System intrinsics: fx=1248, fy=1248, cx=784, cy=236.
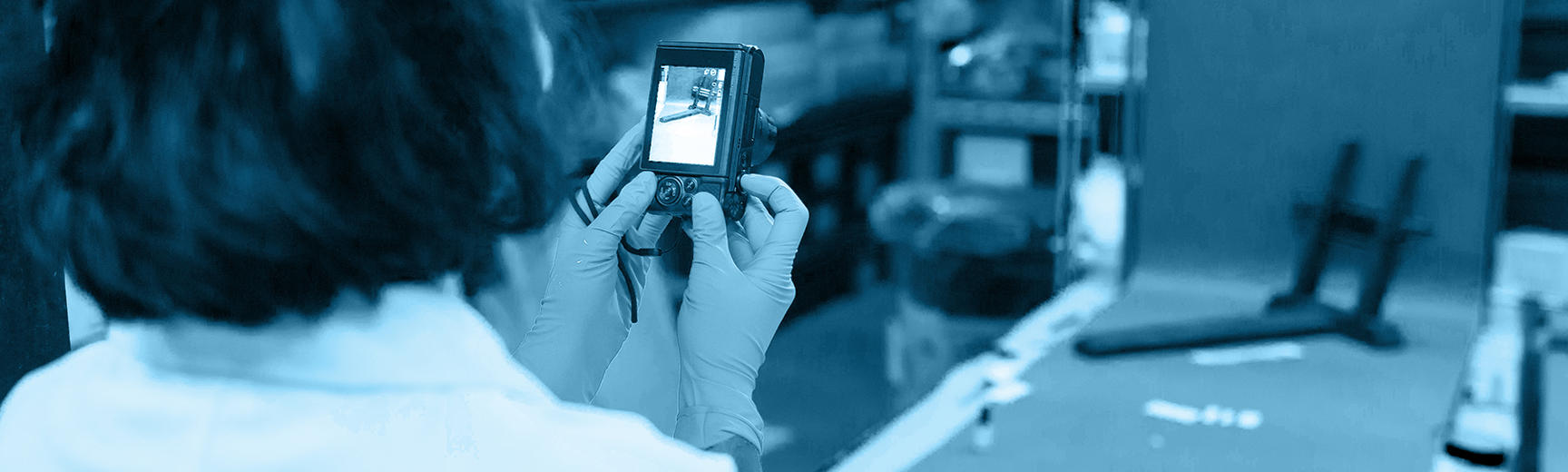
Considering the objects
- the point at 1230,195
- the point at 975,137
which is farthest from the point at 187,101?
the point at 975,137

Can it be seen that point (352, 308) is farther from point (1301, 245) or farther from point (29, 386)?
point (1301, 245)

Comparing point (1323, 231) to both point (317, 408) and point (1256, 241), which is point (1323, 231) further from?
point (317, 408)

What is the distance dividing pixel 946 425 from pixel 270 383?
1.06 metres

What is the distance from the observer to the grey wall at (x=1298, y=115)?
1.85 metres

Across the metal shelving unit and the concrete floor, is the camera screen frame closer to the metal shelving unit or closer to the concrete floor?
the concrete floor

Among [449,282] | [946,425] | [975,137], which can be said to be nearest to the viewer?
[449,282]

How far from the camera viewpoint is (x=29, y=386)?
606 millimetres

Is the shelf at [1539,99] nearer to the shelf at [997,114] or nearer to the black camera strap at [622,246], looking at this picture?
the shelf at [997,114]

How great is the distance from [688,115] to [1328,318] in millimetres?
1201

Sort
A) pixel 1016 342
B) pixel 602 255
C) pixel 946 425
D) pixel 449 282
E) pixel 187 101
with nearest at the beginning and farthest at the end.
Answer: pixel 187 101 < pixel 449 282 < pixel 602 255 < pixel 946 425 < pixel 1016 342

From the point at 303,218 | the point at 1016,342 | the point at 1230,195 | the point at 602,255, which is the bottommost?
the point at 1016,342

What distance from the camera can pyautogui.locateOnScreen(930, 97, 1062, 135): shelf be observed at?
303 centimetres

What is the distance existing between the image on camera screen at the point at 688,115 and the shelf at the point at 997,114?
2.10 metres

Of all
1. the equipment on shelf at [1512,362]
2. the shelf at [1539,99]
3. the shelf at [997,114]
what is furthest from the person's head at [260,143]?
the shelf at [997,114]
